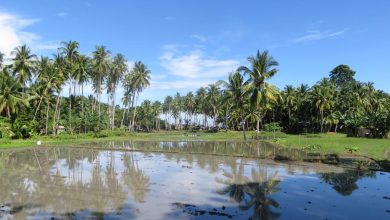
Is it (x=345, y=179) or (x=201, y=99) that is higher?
(x=201, y=99)

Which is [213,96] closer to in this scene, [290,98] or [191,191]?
[290,98]

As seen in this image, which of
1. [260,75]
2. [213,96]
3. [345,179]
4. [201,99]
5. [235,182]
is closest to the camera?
[235,182]

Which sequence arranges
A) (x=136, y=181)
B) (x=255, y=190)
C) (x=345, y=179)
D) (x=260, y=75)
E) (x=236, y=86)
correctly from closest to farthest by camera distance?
(x=255, y=190)
(x=136, y=181)
(x=345, y=179)
(x=260, y=75)
(x=236, y=86)

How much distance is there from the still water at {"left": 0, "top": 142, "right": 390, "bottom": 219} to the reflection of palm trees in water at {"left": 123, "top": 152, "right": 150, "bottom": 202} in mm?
42

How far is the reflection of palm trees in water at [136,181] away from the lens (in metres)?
15.8

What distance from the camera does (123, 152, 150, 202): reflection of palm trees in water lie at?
52.0 ft

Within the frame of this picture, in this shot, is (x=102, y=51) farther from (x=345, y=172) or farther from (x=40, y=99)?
(x=345, y=172)

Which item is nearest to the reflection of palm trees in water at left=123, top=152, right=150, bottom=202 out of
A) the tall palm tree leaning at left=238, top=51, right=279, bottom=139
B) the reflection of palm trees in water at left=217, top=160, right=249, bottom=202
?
the reflection of palm trees in water at left=217, top=160, right=249, bottom=202

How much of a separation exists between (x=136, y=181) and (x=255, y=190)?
612 cm

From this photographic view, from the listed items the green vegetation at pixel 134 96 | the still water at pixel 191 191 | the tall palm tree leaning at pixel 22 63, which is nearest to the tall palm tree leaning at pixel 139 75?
the green vegetation at pixel 134 96

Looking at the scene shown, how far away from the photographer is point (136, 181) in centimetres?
1925

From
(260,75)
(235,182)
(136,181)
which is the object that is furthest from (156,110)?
(235,182)

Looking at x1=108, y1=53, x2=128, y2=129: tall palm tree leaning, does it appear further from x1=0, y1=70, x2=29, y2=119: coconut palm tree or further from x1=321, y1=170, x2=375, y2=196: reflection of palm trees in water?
x1=321, y1=170, x2=375, y2=196: reflection of palm trees in water

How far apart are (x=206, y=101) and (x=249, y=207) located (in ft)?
308
